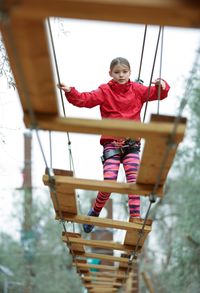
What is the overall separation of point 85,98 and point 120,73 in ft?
1.03

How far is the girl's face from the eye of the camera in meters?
3.88

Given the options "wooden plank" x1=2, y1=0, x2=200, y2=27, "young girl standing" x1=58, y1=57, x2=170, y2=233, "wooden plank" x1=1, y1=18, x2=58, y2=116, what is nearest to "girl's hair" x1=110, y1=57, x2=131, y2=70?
"young girl standing" x1=58, y1=57, x2=170, y2=233

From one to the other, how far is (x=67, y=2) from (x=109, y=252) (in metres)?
8.79

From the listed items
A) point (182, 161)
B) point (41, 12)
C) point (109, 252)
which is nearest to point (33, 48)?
point (41, 12)

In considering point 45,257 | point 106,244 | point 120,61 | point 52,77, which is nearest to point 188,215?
point 106,244

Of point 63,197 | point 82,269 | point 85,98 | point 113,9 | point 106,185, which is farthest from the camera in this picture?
point 82,269

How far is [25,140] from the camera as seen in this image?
16.4 metres

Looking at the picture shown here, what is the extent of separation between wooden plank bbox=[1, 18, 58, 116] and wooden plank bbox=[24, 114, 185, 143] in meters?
0.06

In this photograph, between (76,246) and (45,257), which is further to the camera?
(45,257)

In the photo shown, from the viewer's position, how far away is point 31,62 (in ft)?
6.89

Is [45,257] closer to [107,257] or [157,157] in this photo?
[107,257]

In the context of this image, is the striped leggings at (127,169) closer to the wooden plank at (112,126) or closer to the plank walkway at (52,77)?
the plank walkway at (52,77)

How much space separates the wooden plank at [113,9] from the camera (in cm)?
186

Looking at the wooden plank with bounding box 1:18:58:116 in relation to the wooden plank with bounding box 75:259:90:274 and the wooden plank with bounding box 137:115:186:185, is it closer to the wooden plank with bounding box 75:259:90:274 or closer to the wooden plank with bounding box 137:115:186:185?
the wooden plank with bounding box 137:115:186:185
